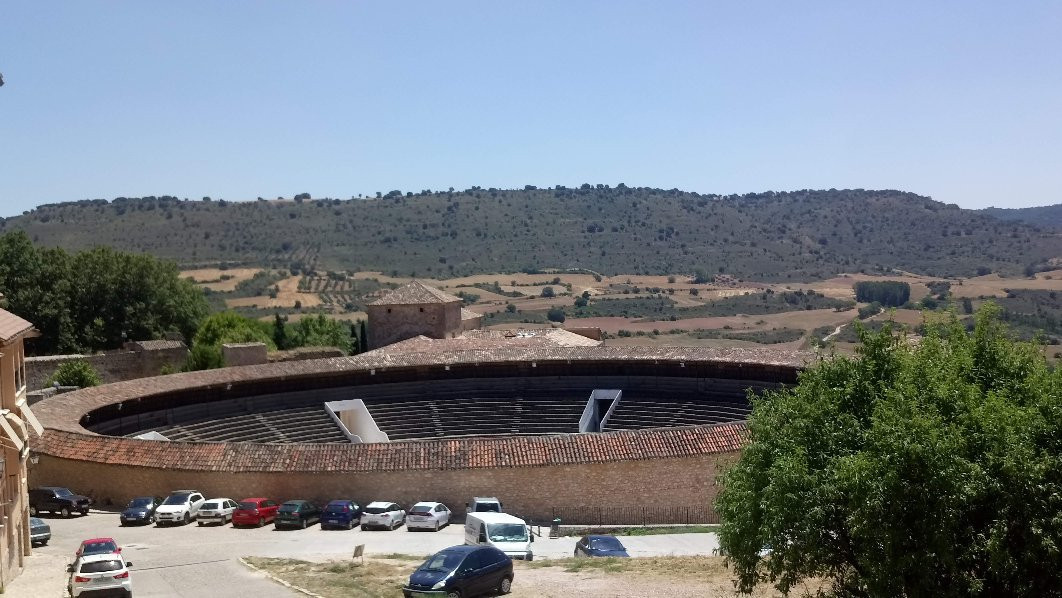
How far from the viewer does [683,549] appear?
2591 centimetres

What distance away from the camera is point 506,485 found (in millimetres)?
30125

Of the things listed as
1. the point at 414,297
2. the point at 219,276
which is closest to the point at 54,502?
Answer: the point at 414,297

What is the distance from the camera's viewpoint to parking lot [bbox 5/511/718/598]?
21.2 meters

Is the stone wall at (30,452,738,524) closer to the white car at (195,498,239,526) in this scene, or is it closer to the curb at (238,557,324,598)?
the white car at (195,498,239,526)

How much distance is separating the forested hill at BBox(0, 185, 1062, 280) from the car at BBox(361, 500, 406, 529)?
388ft

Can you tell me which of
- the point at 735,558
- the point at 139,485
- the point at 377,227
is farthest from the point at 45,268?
the point at 377,227

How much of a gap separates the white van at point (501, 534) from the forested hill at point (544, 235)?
4829 inches

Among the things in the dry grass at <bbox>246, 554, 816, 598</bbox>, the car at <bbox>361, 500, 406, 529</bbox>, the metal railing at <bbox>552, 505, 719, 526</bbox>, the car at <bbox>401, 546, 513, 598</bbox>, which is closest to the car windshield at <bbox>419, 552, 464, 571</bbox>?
the car at <bbox>401, 546, 513, 598</bbox>

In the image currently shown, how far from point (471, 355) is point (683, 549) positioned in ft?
73.3

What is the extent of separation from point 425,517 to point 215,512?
5.77 meters

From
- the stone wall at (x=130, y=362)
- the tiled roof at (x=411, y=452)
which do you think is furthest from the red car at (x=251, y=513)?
the stone wall at (x=130, y=362)

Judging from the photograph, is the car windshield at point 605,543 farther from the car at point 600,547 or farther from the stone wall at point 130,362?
the stone wall at point 130,362

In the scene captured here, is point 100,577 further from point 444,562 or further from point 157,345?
point 157,345

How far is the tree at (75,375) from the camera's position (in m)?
50.4
